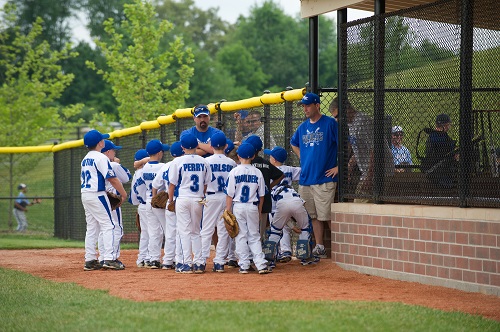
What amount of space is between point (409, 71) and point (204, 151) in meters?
3.52

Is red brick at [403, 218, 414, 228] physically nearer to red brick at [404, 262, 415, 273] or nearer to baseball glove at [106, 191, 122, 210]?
red brick at [404, 262, 415, 273]

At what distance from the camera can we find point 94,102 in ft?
200

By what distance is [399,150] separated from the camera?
1081 centimetres

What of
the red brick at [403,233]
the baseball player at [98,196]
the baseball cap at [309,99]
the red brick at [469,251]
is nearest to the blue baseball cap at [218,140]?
the baseball cap at [309,99]

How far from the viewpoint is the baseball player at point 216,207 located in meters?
12.1

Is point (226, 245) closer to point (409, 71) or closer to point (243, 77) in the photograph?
point (409, 71)

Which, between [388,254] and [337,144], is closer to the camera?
[388,254]

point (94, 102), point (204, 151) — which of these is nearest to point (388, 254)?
point (204, 151)

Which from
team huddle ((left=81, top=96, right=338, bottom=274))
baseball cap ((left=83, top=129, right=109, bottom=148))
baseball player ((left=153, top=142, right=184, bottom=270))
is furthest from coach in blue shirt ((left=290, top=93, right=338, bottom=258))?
baseball cap ((left=83, top=129, right=109, bottom=148))

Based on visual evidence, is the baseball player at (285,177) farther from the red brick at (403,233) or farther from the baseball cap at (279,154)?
the red brick at (403,233)

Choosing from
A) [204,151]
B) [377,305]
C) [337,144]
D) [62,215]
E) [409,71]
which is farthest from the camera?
[62,215]

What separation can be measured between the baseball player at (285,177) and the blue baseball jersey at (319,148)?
15.0 inches

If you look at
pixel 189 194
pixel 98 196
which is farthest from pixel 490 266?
pixel 98 196

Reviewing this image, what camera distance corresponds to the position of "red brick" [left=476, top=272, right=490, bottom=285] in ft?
30.1
